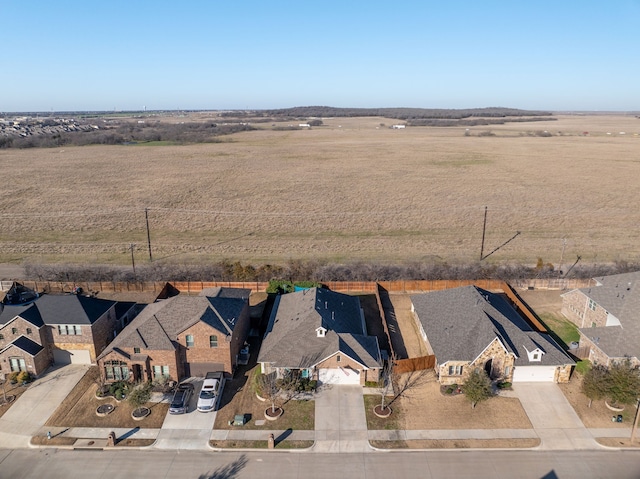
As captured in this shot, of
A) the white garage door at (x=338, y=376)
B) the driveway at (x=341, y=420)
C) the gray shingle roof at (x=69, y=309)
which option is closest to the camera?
the driveway at (x=341, y=420)

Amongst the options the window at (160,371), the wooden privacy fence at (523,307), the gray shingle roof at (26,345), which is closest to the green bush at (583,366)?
the wooden privacy fence at (523,307)

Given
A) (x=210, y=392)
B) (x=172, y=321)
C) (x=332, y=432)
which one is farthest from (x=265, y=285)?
(x=332, y=432)

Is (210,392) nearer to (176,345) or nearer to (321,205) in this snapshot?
(176,345)

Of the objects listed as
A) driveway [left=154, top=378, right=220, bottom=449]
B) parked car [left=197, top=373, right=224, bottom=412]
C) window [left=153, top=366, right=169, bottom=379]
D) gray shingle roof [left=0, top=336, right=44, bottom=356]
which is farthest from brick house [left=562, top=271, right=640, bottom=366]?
gray shingle roof [left=0, top=336, right=44, bottom=356]

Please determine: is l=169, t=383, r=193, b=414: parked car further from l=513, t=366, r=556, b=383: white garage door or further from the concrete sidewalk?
l=513, t=366, r=556, b=383: white garage door

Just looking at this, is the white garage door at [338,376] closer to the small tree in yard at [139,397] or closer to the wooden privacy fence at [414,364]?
the wooden privacy fence at [414,364]

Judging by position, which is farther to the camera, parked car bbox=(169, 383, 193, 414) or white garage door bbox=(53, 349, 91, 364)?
white garage door bbox=(53, 349, 91, 364)
